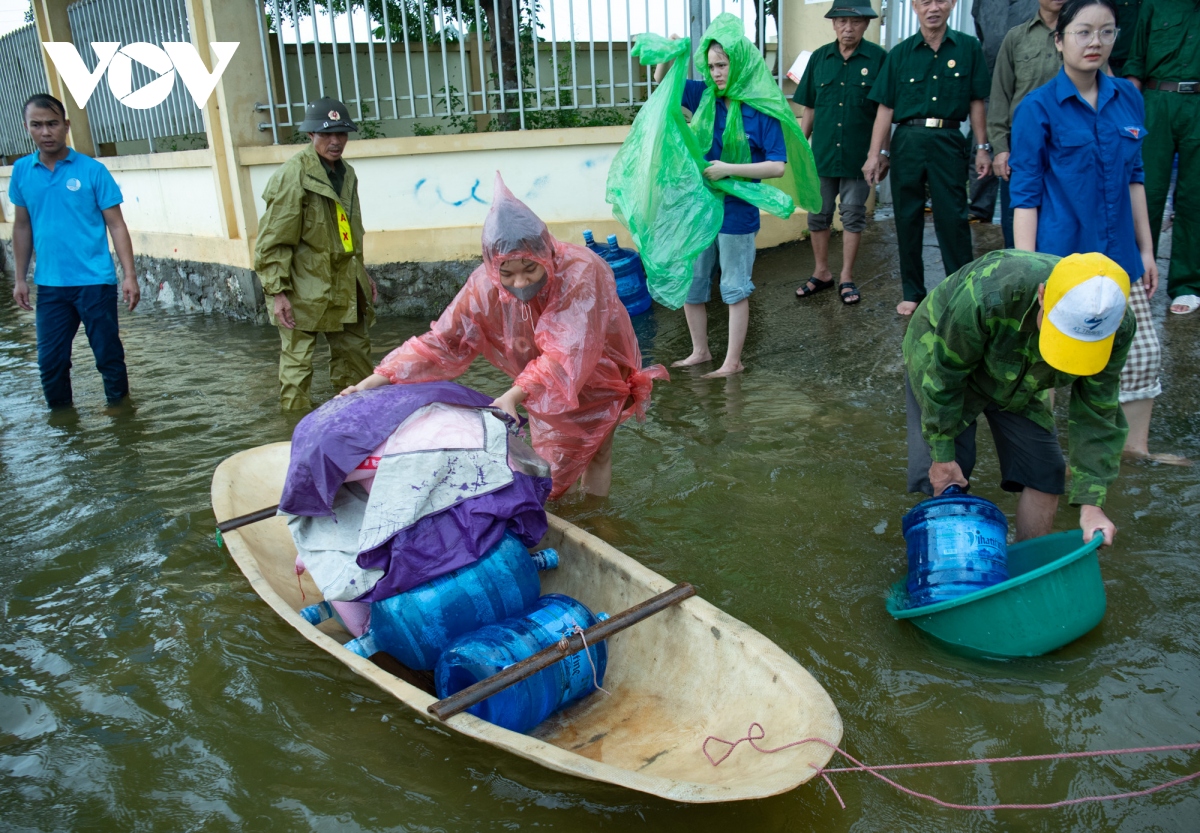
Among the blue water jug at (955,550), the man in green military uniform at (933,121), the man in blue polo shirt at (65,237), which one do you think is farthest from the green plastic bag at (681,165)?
the man in blue polo shirt at (65,237)

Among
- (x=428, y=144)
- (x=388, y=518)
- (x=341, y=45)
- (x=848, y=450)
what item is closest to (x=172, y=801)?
(x=388, y=518)

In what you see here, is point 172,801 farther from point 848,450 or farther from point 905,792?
point 848,450

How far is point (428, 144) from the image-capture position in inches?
326

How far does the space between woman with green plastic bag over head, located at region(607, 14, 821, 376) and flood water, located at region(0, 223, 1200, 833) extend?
973 millimetres

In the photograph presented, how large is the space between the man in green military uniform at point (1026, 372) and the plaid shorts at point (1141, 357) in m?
1.11

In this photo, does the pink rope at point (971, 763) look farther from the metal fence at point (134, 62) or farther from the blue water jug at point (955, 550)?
the metal fence at point (134, 62)

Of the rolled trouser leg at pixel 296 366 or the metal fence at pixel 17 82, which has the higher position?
the metal fence at pixel 17 82

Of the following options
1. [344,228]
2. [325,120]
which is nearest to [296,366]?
[344,228]

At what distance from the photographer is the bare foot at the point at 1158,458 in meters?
4.34

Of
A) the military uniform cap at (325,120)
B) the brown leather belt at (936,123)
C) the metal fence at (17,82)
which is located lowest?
the brown leather belt at (936,123)

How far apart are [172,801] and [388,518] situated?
3.38 ft

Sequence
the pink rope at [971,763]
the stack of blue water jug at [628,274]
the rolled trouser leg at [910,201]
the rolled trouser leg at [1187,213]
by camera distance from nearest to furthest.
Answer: the pink rope at [971,763] → the rolled trouser leg at [1187,213] → the rolled trouser leg at [910,201] → the stack of blue water jug at [628,274]

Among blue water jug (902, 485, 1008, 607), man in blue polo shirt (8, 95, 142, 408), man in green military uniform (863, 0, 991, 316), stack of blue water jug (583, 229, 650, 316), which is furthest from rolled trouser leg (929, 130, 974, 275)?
man in blue polo shirt (8, 95, 142, 408)

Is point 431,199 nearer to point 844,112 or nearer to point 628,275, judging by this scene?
point 628,275
